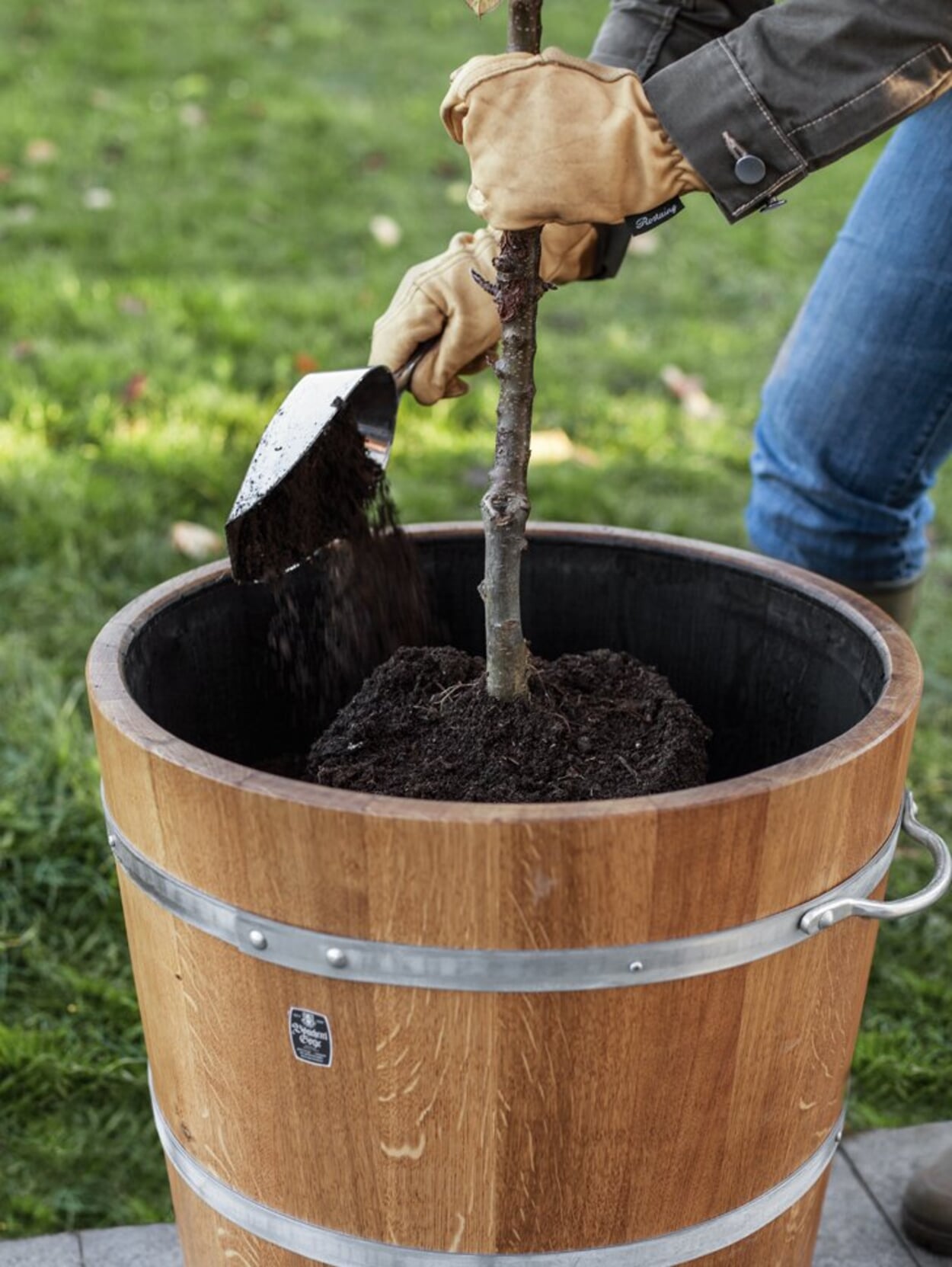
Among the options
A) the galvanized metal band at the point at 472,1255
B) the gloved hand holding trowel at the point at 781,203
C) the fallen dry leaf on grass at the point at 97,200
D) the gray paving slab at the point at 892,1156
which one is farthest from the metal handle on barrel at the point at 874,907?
the fallen dry leaf on grass at the point at 97,200

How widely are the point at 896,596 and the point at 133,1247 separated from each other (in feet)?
4.77

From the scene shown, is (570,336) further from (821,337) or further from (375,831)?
(375,831)

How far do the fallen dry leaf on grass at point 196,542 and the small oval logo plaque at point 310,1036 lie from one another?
212 centimetres

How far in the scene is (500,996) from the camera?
45.8 inches

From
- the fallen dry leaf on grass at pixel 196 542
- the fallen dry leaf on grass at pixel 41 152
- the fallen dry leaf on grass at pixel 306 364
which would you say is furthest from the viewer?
the fallen dry leaf on grass at pixel 41 152

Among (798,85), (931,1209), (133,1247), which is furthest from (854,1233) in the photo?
(798,85)

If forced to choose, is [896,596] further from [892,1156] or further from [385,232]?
[385,232]

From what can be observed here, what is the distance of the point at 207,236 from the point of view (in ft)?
15.4

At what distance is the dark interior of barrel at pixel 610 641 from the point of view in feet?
5.31

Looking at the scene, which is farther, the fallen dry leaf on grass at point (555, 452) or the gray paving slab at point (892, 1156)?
the fallen dry leaf on grass at point (555, 452)

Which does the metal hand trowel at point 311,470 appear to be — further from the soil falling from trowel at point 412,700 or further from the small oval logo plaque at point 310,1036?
the small oval logo plaque at point 310,1036

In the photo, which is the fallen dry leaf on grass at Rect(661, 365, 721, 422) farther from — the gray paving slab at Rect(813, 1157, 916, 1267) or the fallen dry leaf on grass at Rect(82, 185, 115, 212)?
the gray paving slab at Rect(813, 1157, 916, 1267)

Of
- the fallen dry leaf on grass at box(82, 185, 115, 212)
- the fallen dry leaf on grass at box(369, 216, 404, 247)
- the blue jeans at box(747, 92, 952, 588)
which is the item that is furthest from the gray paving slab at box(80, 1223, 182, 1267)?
the fallen dry leaf on grass at box(82, 185, 115, 212)

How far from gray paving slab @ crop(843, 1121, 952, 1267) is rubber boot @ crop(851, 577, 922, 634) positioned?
30.0 inches
